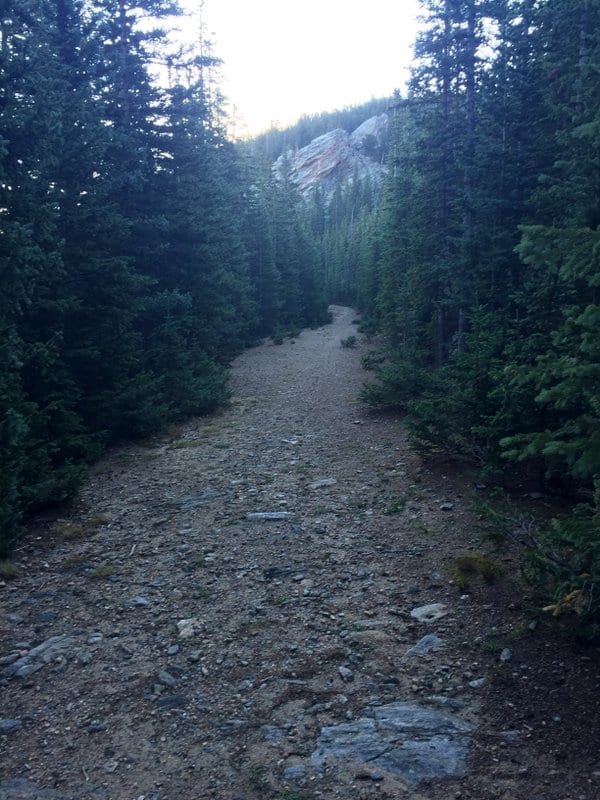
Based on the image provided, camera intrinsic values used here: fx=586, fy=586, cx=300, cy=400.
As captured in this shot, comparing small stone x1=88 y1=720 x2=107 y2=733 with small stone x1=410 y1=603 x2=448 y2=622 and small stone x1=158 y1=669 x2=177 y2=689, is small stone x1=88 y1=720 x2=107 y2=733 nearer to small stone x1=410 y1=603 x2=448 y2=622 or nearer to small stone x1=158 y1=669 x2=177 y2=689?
small stone x1=158 y1=669 x2=177 y2=689

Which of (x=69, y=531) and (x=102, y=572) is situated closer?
(x=102, y=572)

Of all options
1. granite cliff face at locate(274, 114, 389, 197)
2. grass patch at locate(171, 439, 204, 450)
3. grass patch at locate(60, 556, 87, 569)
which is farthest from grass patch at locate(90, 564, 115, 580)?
granite cliff face at locate(274, 114, 389, 197)

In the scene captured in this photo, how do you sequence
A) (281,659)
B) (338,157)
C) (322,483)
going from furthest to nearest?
(338,157)
(322,483)
(281,659)

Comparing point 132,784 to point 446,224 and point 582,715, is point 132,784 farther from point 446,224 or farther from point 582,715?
point 446,224

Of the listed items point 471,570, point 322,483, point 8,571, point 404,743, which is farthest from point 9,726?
point 322,483

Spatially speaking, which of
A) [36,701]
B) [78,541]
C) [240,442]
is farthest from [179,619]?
[240,442]

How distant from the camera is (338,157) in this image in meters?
138

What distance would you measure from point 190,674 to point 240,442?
8.33 meters

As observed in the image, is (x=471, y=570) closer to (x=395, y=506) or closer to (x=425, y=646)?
(x=425, y=646)

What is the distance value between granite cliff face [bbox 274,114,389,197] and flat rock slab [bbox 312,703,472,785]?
130179 millimetres

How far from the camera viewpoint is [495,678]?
201 inches

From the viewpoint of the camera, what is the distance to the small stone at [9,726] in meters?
4.86

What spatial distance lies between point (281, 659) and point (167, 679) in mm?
1078

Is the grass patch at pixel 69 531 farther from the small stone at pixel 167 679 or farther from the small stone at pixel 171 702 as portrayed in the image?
the small stone at pixel 171 702
